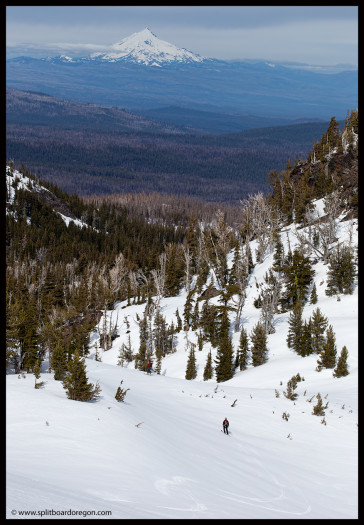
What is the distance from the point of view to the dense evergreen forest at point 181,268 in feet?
176

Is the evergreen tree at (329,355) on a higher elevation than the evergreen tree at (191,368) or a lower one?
higher

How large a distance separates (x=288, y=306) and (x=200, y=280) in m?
17.0

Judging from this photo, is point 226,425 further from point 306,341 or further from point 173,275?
point 173,275

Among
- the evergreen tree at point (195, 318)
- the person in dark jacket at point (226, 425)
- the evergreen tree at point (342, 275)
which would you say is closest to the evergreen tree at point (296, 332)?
the evergreen tree at point (342, 275)

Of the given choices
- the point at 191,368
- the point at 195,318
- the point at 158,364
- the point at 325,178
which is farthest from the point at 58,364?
the point at 325,178

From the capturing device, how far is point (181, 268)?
86.4 metres

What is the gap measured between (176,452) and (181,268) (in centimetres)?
6806

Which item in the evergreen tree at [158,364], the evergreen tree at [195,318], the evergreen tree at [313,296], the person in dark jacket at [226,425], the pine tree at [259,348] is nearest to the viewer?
the person in dark jacket at [226,425]

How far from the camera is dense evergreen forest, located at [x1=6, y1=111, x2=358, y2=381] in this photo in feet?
176

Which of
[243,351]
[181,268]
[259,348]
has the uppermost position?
[181,268]

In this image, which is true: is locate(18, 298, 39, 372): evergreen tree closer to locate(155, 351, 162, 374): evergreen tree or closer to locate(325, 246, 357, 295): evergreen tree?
locate(155, 351, 162, 374): evergreen tree

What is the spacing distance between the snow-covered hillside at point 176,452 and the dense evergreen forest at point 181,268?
781 centimetres

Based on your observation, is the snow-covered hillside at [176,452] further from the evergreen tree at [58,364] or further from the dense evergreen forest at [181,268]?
the dense evergreen forest at [181,268]

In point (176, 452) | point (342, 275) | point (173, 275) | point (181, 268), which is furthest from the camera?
point (181, 268)
